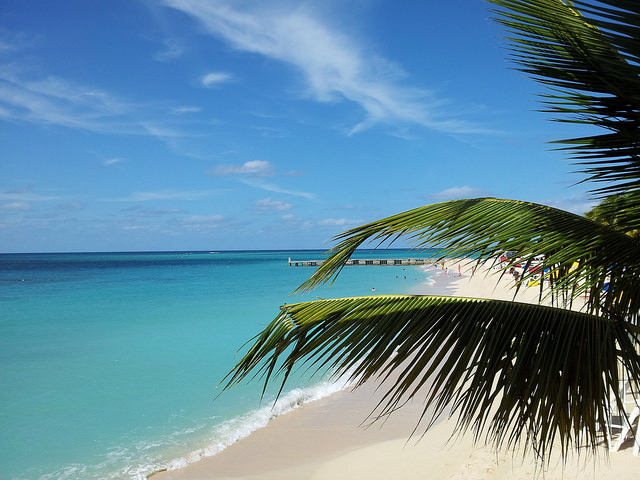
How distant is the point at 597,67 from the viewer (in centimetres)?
181

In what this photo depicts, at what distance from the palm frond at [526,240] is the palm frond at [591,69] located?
9.6 inches

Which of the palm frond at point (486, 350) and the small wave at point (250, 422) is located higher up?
the palm frond at point (486, 350)

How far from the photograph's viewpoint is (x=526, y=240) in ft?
6.40

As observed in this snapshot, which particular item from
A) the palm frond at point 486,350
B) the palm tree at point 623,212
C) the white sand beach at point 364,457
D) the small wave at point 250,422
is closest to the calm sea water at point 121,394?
the small wave at point 250,422

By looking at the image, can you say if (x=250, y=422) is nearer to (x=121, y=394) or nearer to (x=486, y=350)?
(x=121, y=394)

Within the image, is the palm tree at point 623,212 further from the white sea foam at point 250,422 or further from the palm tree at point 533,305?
the white sea foam at point 250,422

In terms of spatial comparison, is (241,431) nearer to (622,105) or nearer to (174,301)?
(622,105)

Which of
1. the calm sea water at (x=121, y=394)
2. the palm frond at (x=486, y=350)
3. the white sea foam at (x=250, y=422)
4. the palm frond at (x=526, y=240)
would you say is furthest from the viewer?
the calm sea water at (x=121, y=394)

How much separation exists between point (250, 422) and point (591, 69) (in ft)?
28.6

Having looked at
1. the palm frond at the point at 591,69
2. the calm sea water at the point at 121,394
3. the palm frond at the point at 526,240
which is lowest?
the calm sea water at the point at 121,394

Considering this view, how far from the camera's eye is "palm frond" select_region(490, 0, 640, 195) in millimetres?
1728

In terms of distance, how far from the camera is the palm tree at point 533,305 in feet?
5.50

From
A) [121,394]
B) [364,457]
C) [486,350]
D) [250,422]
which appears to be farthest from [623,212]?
[121,394]

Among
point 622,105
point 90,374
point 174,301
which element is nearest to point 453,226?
point 622,105
